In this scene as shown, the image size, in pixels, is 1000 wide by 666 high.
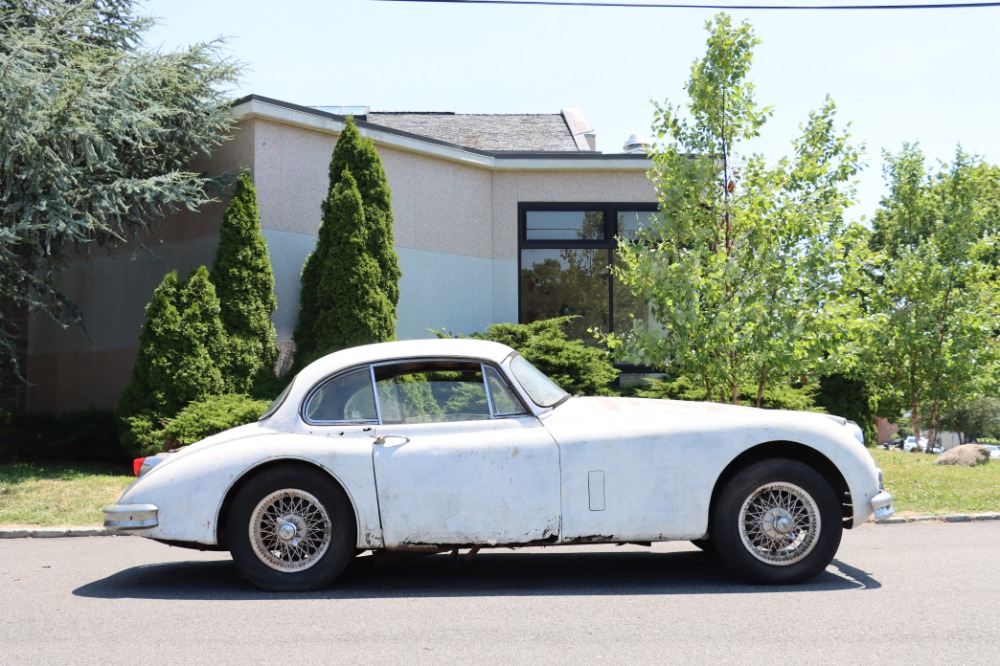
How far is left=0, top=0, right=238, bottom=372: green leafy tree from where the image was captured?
39.6 feet

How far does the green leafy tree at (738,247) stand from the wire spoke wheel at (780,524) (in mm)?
5363

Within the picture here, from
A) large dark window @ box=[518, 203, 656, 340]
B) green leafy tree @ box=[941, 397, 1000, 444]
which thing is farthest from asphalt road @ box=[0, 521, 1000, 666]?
green leafy tree @ box=[941, 397, 1000, 444]

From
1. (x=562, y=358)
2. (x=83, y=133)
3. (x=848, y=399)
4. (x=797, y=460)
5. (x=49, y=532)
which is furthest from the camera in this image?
(x=848, y=399)

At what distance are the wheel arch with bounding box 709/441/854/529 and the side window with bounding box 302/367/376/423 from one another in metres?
2.37

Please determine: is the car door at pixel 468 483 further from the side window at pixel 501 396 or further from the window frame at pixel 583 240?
the window frame at pixel 583 240

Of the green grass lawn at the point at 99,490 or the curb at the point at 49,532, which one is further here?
the green grass lawn at the point at 99,490

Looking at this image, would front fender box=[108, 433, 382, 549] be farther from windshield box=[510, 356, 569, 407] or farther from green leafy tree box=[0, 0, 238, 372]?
green leafy tree box=[0, 0, 238, 372]

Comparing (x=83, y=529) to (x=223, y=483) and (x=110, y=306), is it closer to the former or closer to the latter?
(x=223, y=483)

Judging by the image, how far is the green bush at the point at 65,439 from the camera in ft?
46.9

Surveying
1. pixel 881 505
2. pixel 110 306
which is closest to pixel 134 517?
pixel 881 505

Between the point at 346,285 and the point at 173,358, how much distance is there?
2.46m

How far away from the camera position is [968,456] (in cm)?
1460

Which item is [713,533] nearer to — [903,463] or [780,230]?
[780,230]

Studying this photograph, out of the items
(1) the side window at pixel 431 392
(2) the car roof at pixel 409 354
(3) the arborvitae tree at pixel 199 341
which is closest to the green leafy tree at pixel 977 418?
(3) the arborvitae tree at pixel 199 341
